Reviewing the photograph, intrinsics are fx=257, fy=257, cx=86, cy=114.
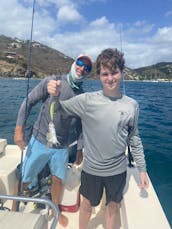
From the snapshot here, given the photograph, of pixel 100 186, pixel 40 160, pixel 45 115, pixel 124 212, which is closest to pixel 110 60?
pixel 45 115

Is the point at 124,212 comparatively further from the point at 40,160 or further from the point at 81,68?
the point at 81,68

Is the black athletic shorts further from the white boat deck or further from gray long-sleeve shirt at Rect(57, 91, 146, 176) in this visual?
the white boat deck

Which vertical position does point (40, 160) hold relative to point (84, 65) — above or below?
below

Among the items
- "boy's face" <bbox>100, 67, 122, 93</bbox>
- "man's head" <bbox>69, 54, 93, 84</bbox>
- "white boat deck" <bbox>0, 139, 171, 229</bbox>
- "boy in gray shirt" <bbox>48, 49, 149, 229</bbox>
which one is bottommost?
"white boat deck" <bbox>0, 139, 171, 229</bbox>

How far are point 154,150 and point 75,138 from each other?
596cm

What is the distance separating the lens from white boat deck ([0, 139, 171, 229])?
5.48 ft

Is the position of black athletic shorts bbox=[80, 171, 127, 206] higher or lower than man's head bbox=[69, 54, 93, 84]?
lower

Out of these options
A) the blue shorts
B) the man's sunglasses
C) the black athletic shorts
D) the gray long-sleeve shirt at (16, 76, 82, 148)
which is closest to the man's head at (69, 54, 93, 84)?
the man's sunglasses

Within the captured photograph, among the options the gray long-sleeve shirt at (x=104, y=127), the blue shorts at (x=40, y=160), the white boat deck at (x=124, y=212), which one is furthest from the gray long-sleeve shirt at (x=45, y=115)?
the white boat deck at (x=124, y=212)

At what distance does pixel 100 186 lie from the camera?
96.5 inches

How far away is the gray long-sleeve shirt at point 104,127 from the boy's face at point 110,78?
0.11 metres

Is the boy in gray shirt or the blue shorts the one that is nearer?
the boy in gray shirt

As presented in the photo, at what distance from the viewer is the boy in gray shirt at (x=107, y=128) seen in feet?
7.53

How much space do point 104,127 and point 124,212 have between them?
0.96 meters
